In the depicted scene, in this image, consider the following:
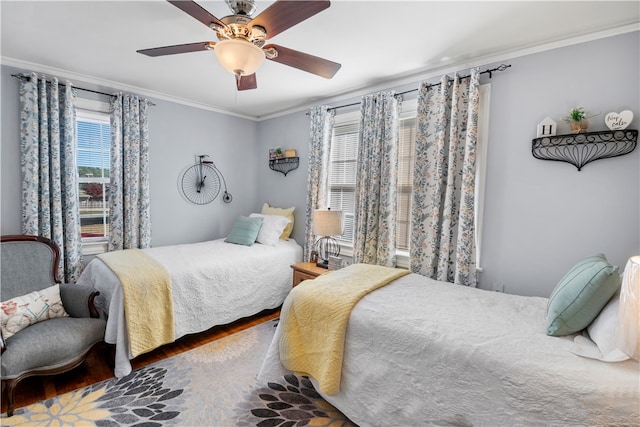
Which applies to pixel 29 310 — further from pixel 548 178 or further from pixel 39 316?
pixel 548 178

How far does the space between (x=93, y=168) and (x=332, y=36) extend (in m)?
2.91

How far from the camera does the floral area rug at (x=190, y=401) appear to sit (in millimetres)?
1713

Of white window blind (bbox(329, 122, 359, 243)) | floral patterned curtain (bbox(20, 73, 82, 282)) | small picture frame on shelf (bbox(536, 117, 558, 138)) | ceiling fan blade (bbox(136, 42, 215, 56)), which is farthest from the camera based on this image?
white window blind (bbox(329, 122, 359, 243))

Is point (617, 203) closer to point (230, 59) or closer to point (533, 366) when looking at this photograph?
point (533, 366)

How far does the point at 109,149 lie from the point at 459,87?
11.8 ft

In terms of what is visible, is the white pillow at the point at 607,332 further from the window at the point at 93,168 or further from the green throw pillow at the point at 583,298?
the window at the point at 93,168

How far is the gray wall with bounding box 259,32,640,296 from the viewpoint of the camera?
1843 millimetres

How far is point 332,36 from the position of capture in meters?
2.08

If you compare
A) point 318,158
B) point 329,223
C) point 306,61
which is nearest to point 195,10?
point 306,61

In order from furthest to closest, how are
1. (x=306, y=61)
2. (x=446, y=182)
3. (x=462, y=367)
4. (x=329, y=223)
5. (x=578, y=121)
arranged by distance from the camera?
(x=329, y=223), (x=446, y=182), (x=578, y=121), (x=306, y=61), (x=462, y=367)

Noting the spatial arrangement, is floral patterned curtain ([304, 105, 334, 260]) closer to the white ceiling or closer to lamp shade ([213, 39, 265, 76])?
the white ceiling

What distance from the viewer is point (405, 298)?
1.82 metres

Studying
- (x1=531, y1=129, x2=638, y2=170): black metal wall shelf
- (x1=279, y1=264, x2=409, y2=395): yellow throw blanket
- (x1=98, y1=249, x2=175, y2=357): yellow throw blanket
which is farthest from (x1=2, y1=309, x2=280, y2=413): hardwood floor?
(x1=531, y1=129, x2=638, y2=170): black metal wall shelf

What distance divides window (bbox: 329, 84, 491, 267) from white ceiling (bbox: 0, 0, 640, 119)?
14.9 inches
